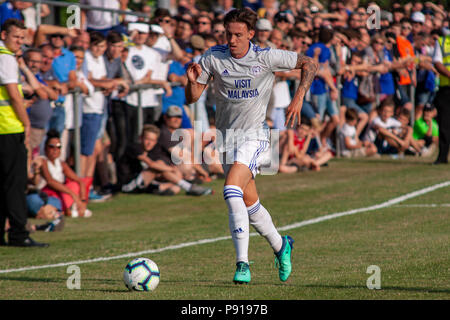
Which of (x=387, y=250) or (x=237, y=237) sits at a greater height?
(x=237, y=237)

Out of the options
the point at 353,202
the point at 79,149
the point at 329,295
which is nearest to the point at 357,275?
the point at 329,295

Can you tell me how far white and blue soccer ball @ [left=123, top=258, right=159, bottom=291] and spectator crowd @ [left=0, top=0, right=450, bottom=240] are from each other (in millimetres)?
4122

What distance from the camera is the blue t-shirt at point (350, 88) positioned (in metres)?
19.7

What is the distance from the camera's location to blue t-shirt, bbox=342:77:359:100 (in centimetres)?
1967

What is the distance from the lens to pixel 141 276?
7.98 metres

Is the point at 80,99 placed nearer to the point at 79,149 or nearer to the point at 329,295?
the point at 79,149

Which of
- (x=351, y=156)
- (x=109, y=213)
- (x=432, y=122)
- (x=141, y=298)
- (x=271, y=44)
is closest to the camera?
(x=141, y=298)

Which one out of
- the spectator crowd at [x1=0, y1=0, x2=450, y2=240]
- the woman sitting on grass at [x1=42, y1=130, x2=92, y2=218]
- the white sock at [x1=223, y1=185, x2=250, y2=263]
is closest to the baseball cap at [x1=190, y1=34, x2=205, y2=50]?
the spectator crowd at [x1=0, y1=0, x2=450, y2=240]

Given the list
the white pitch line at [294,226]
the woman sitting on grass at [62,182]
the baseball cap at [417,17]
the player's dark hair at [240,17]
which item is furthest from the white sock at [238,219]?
the baseball cap at [417,17]

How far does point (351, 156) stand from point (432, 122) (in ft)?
8.26

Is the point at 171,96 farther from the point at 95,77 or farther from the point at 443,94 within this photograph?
the point at 443,94

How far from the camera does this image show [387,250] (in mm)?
10109

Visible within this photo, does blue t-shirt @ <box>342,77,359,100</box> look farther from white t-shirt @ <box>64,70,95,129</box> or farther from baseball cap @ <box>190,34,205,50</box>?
white t-shirt @ <box>64,70,95,129</box>

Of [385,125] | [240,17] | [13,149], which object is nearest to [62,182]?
[13,149]
